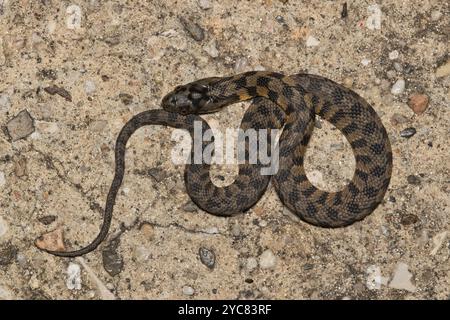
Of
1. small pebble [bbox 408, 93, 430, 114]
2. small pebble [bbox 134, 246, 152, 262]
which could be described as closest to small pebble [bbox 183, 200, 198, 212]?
small pebble [bbox 134, 246, 152, 262]

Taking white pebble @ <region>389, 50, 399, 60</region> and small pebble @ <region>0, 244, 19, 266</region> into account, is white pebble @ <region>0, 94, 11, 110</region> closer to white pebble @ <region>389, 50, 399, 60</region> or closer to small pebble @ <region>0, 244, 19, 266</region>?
small pebble @ <region>0, 244, 19, 266</region>

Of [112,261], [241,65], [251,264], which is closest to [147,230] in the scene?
[112,261]

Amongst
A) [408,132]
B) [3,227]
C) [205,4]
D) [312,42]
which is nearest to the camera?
[3,227]

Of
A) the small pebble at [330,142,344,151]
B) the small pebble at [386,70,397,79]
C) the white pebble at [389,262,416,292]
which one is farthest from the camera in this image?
the small pebble at [386,70,397,79]

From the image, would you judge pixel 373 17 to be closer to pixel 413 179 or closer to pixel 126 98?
pixel 413 179

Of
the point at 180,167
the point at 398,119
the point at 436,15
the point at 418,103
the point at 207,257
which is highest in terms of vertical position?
the point at 436,15

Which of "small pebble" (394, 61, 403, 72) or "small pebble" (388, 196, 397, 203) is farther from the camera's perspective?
"small pebble" (394, 61, 403, 72)

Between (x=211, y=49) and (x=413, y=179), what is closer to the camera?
(x=413, y=179)
